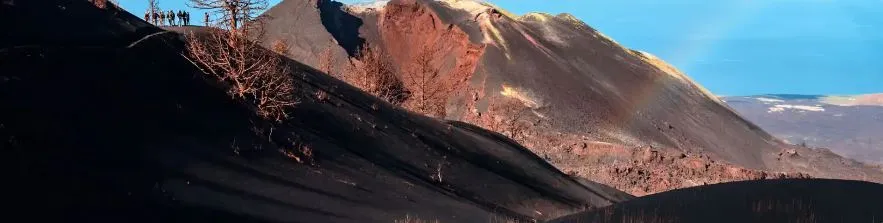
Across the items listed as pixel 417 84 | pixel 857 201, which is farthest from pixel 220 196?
pixel 417 84

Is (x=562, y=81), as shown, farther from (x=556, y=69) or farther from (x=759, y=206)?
(x=759, y=206)

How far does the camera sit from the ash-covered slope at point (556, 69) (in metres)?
47.3

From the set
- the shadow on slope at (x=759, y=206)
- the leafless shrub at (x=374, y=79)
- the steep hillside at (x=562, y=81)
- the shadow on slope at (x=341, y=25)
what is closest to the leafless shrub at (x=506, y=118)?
the steep hillside at (x=562, y=81)

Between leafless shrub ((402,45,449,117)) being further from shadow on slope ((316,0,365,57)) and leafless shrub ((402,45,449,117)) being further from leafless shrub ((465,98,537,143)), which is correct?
shadow on slope ((316,0,365,57))

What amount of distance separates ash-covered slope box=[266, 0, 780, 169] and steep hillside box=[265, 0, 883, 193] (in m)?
0.11

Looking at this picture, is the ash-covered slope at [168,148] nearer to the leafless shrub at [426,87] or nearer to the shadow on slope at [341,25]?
the leafless shrub at [426,87]

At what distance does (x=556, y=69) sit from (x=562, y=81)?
6.63 ft

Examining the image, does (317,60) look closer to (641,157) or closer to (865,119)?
(641,157)

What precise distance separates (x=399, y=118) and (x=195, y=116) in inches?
336

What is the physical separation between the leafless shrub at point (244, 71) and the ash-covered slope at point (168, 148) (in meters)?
0.31

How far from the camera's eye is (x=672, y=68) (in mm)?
67688

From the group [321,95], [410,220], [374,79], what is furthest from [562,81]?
[410,220]

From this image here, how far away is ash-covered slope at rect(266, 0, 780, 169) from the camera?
155 feet

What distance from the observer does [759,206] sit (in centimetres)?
1057
